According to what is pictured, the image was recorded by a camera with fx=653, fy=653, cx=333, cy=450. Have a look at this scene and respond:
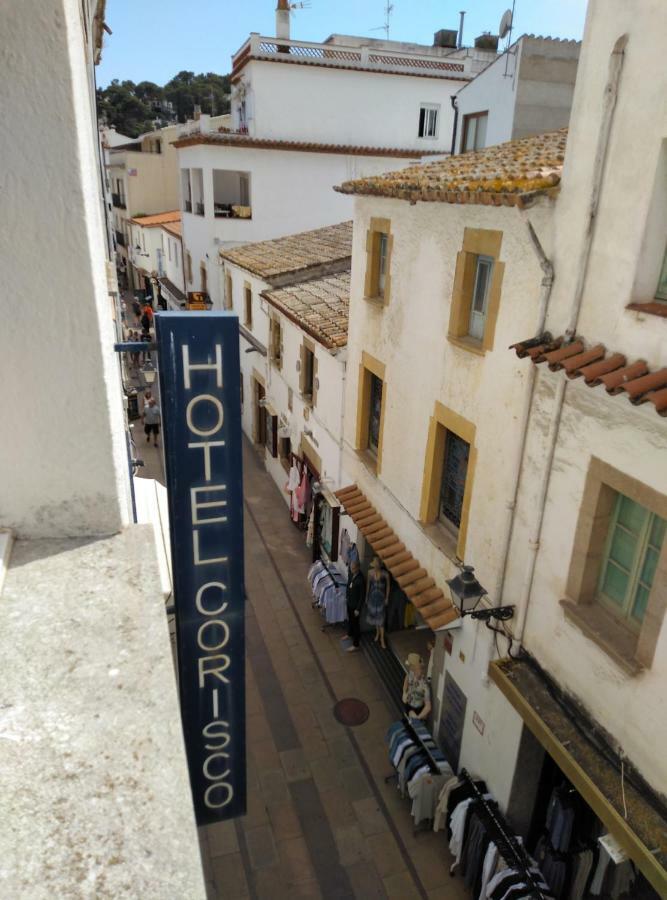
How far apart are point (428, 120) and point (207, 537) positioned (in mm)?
26955

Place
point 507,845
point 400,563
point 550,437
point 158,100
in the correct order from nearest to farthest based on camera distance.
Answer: point 550,437
point 507,845
point 400,563
point 158,100

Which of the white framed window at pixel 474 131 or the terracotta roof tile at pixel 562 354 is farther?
the white framed window at pixel 474 131

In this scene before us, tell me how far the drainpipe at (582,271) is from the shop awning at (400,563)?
5.67ft

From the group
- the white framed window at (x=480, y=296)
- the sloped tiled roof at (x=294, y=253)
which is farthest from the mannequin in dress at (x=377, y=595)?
the sloped tiled roof at (x=294, y=253)

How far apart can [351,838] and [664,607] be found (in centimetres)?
603

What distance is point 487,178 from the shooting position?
24.9 ft

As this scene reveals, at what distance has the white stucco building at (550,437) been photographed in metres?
5.69

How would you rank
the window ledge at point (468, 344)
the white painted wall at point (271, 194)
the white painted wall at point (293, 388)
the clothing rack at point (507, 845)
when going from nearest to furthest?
the clothing rack at point (507, 845)
the window ledge at point (468, 344)
the white painted wall at point (293, 388)
the white painted wall at point (271, 194)

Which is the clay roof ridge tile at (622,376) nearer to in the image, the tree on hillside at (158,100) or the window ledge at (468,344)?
the window ledge at (468,344)

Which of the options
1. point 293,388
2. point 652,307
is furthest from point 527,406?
point 293,388

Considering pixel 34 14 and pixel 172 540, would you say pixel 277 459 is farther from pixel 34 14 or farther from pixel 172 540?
pixel 34 14

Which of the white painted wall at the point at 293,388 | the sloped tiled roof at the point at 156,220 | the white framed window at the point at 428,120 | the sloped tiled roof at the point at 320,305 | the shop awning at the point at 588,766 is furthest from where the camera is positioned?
the sloped tiled roof at the point at 156,220

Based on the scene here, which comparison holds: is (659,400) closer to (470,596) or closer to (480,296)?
(470,596)

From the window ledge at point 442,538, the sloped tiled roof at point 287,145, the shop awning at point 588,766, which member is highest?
the sloped tiled roof at point 287,145
